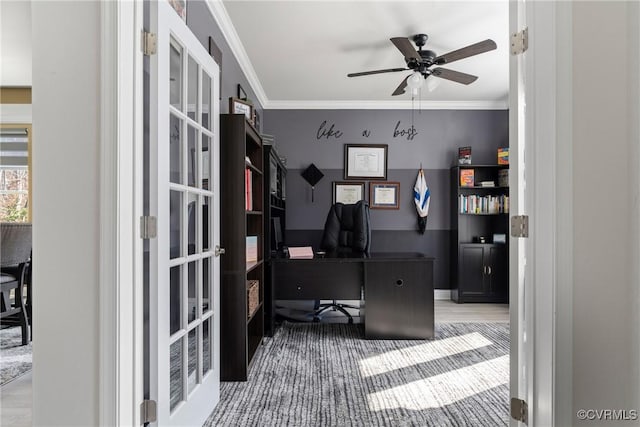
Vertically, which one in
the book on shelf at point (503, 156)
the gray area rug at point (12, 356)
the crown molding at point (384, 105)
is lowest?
the gray area rug at point (12, 356)

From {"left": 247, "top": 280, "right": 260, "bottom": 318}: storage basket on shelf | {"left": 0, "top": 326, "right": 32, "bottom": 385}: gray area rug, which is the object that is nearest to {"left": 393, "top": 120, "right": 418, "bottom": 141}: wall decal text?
{"left": 247, "top": 280, "right": 260, "bottom": 318}: storage basket on shelf

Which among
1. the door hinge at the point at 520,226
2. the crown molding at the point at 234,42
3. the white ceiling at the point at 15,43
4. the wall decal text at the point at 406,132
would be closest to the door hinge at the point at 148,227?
the door hinge at the point at 520,226

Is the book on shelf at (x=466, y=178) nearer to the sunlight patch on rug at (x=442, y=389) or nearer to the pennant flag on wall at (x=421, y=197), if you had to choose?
the pennant flag on wall at (x=421, y=197)

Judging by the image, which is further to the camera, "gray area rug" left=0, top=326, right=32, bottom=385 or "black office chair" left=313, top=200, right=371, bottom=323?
"black office chair" left=313, top=200, right=371, bottom=323

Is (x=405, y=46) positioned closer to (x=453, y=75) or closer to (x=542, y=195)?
(x=453, y=75)

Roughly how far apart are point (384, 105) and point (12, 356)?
468 centimetres

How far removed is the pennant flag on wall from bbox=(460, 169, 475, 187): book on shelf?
0.45 meters

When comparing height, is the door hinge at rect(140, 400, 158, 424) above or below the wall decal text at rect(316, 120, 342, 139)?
below

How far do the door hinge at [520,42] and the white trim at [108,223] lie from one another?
4.79ft

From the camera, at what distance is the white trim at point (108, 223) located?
1347 millimetres

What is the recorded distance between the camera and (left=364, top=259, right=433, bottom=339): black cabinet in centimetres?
343

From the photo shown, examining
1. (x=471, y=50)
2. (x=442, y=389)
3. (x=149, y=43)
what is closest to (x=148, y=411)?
(x=149, y=43)

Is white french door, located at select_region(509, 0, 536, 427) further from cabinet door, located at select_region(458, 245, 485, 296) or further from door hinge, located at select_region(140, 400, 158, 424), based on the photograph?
cabinet door, located at select_region(458, 245, 485, 296)

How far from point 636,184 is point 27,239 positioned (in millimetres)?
3974
